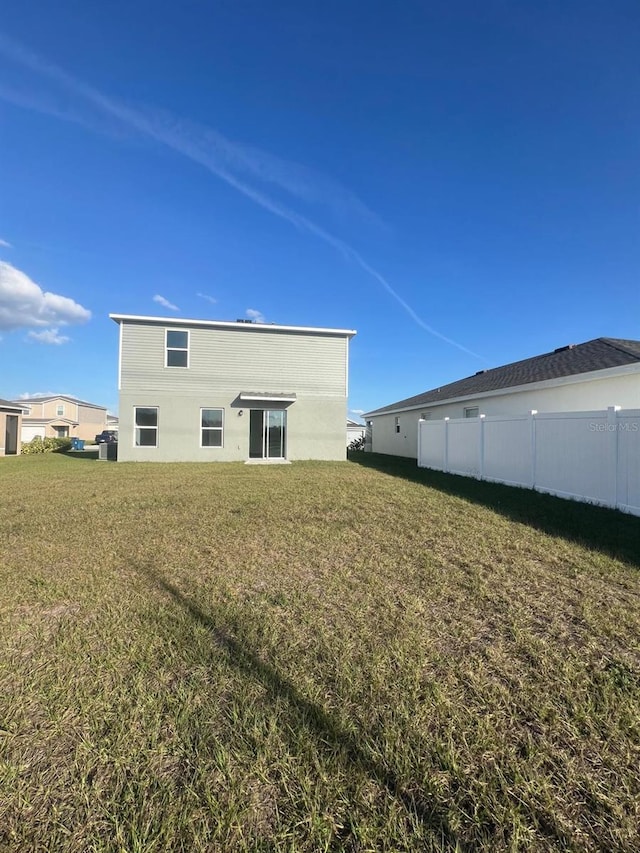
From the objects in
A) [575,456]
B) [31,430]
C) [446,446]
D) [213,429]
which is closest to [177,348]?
[213,429]

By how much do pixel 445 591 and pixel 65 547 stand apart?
15.7 feet

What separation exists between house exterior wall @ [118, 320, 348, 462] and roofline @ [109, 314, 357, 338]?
13cm

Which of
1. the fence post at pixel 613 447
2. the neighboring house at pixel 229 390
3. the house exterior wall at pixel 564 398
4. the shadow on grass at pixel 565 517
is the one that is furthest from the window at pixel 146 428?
the fence post at pixel 613 447

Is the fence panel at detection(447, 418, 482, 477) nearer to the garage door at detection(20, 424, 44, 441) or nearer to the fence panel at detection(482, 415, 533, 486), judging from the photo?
the fence panel at detection(482, 415, 533, 486)

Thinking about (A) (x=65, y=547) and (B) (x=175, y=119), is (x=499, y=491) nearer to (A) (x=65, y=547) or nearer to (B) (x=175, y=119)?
(A) (x=65, y=547)

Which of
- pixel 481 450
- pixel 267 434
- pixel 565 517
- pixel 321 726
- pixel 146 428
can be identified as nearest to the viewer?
pixel 321 726

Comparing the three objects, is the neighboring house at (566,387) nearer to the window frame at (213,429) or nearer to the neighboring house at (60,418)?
the window frame at (213,429)

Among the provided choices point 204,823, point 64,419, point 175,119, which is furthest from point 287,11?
point 64,419

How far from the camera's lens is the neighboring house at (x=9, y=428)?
2275 cm

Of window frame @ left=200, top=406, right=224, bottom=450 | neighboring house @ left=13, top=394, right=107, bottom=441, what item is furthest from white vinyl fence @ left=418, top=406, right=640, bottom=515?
neighboring house @ left=13, top=394, right=107, bottom=441

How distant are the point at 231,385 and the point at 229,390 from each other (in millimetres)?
236

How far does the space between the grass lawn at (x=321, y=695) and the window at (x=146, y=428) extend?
11.9 metres

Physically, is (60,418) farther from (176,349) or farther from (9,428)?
(176,349)

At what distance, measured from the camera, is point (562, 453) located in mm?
8109
